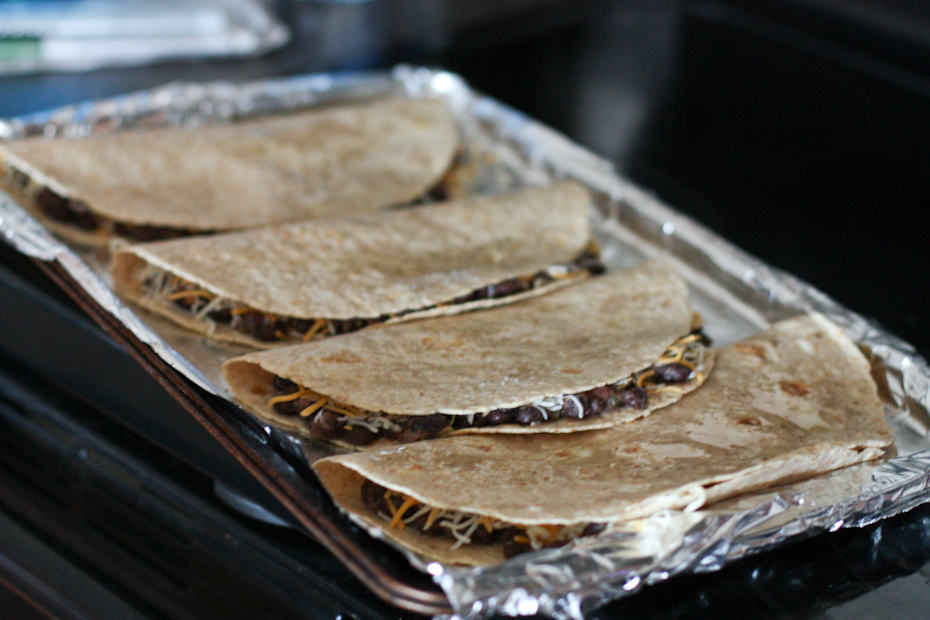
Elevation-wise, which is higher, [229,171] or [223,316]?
[229,171]

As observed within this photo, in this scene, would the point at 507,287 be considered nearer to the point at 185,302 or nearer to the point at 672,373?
the point at 672,373

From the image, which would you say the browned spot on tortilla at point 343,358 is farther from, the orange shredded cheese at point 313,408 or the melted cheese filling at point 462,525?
the melted cheese filling at point 462,525

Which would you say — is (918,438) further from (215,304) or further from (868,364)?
(215,304)

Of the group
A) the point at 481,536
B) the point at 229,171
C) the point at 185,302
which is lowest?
the point at 481,536

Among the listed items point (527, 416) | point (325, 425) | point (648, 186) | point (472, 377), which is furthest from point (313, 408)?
point (648, 186)

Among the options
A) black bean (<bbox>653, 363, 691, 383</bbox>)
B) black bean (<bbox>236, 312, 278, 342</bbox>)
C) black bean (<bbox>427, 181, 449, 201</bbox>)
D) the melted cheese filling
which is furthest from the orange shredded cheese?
black bean (<bbox>427, 181, 449, 201</bbox>)

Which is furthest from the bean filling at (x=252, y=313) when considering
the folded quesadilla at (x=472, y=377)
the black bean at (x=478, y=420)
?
the black bean at (x=478, y=420)

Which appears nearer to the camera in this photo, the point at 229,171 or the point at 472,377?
the point at 472,377

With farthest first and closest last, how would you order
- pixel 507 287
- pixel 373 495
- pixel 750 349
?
pixel 507 287
pixel 750 349
pixel 373 495

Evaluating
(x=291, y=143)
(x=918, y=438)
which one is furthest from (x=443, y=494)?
(x=291, y=143)
